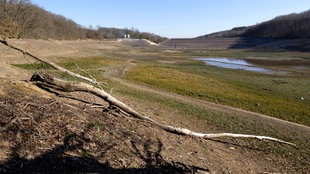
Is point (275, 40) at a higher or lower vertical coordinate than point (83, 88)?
higher

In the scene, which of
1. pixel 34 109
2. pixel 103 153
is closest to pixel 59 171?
pixel 103 153

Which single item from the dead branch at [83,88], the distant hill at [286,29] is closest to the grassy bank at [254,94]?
the dead branch at [83,88]

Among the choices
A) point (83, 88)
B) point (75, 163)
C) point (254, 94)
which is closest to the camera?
point (75, 163)

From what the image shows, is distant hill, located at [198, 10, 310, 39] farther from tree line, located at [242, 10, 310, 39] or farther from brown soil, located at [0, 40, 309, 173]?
brown soil, located at [0, 40, 309, 173]

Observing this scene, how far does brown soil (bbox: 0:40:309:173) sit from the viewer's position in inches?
231

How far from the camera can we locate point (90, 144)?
691 centimetres

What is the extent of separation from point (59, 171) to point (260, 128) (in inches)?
480

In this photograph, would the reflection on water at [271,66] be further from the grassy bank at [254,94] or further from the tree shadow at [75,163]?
the tree shadow at [75,163]

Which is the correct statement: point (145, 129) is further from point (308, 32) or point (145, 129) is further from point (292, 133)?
point (308, 32)

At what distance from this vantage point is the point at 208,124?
14711mm

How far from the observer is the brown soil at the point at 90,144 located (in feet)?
19.2

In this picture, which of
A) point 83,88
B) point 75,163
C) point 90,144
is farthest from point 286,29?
point 75,163

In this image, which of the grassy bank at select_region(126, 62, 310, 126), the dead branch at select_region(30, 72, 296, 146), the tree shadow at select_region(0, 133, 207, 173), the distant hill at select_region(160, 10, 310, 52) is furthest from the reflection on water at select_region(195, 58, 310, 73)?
the tree shadow at select_region(0, 133, 207, 173)

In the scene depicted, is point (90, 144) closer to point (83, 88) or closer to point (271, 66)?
point (83, 88)
